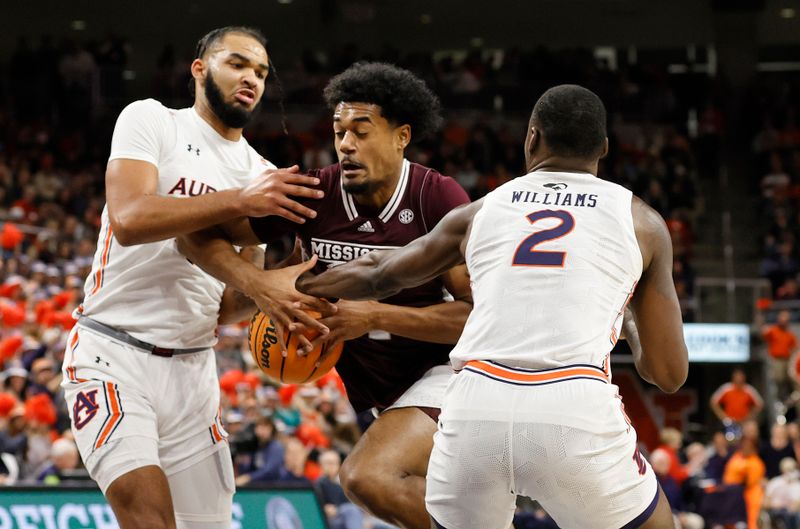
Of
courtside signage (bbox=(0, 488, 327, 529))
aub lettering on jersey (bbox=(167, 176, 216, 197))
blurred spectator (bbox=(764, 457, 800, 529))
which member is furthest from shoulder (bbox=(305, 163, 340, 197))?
blurred spectator (bbox=(764, 457, 800, 529))

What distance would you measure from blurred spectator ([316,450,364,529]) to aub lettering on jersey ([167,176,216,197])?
5.36m

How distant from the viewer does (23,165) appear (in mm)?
21516

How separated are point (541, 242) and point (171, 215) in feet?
5.75

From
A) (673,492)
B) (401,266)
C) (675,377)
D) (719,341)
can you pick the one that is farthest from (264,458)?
(719,341)

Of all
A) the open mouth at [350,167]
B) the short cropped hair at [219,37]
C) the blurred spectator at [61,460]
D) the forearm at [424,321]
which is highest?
the short cropped hair at [219,37]

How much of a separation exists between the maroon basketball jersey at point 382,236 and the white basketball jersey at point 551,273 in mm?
1085

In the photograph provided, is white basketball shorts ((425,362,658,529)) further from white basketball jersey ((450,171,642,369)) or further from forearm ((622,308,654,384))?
forearm ((622,308,654,384))

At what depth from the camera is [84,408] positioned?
5.19 meters

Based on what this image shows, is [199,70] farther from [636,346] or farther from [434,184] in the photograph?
[636,346]

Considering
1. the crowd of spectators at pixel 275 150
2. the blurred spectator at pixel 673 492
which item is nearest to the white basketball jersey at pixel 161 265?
the crowd of spectators at pixel 275 150

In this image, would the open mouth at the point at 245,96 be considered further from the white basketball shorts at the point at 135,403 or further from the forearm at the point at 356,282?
the white basketball shorts at the point at 135,403

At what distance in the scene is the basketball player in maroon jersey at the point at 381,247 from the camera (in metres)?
5.00

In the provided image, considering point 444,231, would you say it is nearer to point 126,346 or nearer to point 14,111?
point 126,346

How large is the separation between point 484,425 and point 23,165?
1909cm
